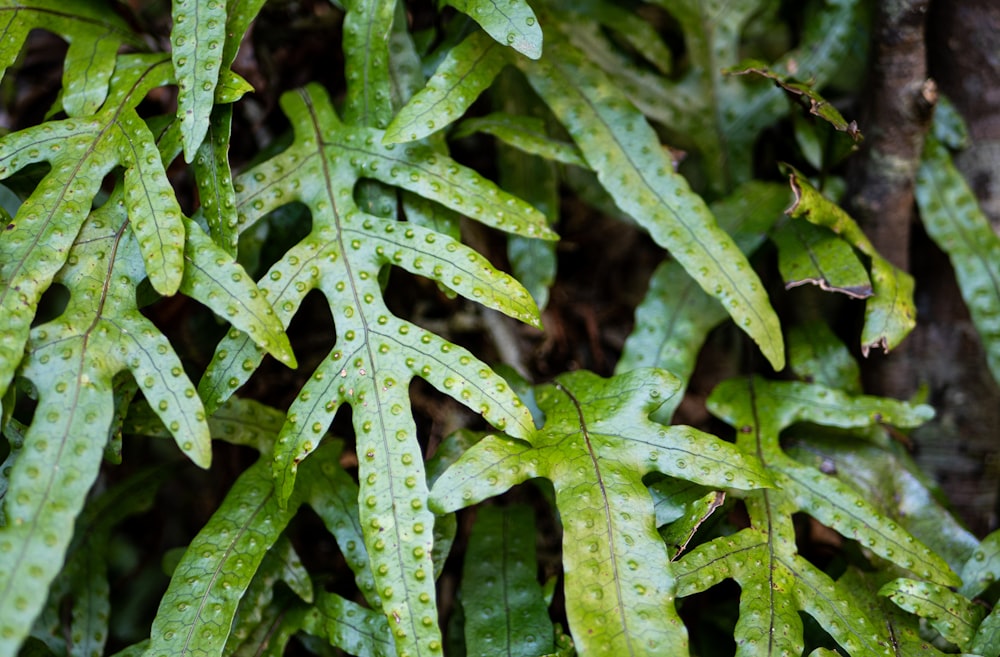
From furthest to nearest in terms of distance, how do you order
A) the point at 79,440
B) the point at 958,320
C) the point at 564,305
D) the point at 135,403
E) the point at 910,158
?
the point at 564,305, the point at 958,320, the point at 910,158, the point at 135,403, the point at 79,440

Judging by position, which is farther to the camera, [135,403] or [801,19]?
[801,19]

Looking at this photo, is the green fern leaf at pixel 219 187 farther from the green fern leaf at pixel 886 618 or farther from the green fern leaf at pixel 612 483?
the green fern leaf at pixel 886 618

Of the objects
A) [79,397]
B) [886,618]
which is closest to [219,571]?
[79,397]

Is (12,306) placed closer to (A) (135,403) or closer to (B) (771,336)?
(A) (135,403)

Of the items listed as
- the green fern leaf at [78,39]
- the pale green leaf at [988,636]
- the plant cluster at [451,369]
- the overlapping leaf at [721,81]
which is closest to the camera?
the plant cluster at [451,369]

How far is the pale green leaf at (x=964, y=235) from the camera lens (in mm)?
1381

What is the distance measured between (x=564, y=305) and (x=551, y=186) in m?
0.43

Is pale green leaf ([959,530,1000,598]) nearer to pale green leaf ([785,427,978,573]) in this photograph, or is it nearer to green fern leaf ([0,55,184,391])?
pale green leaf ([785,427,978,573])

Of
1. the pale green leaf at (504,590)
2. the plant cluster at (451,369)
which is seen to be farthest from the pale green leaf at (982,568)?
the pale green leaf at (504,590)

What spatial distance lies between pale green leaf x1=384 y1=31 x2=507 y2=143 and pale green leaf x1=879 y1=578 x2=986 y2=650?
3.02ft

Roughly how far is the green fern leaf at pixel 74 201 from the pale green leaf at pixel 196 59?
0.07 meters

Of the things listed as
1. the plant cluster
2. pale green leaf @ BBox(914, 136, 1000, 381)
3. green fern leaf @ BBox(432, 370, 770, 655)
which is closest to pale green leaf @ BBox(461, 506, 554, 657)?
the plant cluster

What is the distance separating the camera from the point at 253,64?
167cm

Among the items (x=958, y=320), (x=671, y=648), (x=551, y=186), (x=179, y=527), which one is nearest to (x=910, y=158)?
(x=958, y=320)
